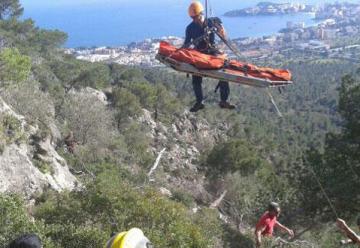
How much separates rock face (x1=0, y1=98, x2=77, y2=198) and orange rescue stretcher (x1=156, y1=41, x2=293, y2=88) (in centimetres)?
743

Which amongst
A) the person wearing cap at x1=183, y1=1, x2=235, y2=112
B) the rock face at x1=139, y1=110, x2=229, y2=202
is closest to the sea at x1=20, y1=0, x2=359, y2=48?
the rock face at x1=139, y1=110, x2=229, y2=202

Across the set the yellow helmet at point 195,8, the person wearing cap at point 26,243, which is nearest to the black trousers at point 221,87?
the yellow helmet at point 195,8

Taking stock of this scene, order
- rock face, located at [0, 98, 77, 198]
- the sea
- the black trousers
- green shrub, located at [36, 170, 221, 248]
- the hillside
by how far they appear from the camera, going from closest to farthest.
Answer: green shrub, located at [36, 170, 221, 248]
the black trousers
the hillside
rock face, located at [0, 98, 77, 198]
the sea

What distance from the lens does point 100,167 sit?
23.5 metres

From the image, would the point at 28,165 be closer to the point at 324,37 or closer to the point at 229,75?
the point at 229,75

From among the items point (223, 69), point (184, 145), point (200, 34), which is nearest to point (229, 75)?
point (223, 69)

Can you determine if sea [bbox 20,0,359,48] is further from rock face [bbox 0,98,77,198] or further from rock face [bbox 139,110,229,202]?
rock face [bbox 0,98,77,198]

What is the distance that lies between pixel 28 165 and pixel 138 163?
46.4 feet

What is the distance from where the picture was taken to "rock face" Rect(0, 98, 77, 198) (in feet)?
50.1

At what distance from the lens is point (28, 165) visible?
52.3 ft

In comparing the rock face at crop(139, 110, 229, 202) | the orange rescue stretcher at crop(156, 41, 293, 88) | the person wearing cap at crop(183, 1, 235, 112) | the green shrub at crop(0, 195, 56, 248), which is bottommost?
the rock face at crop(139, 110, 229, 202)

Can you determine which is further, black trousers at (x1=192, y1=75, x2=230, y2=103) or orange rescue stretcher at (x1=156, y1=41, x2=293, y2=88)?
black trousers at (x1=192, y1=75, x2=230, y2=103)

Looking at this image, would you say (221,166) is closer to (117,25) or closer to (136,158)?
(136,158)

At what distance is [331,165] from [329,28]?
131m
